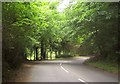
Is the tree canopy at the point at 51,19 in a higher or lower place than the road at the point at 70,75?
higher

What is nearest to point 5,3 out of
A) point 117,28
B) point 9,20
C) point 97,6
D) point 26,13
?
point 9,20

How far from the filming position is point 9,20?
664 inches

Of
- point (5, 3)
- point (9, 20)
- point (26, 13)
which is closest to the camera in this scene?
point (5, 3)

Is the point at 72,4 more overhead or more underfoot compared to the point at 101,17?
more overhead

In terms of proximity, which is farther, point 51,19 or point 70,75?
point 51,19

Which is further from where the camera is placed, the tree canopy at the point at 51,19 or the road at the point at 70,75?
the road at the point at 70,75

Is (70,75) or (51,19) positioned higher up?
(51,19)

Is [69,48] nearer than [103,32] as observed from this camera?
No

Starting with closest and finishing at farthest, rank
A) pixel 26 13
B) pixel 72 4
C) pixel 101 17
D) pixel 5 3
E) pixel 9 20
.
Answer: pixel 5 3, pixel 9 20, pixel 26 13, pixel 101 17, pixel 72 4

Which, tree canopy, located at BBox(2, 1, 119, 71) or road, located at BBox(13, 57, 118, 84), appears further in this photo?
road, located at BBox(13, 57, 118, 84)

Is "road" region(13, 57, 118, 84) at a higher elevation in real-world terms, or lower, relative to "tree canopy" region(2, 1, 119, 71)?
lower

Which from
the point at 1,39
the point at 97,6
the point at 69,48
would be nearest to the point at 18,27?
the point at 1,39

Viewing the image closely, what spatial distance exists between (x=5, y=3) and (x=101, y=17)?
12335 millimetres

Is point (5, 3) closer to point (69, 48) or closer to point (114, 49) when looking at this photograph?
point (114, 49)
